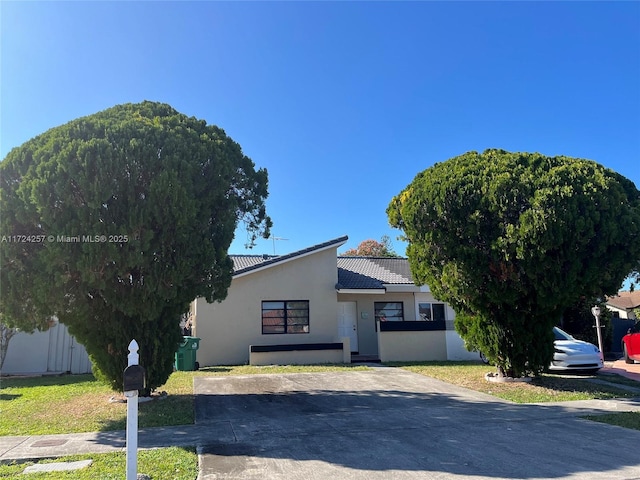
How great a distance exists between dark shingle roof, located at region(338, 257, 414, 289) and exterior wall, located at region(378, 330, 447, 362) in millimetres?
2554

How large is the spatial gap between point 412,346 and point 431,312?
12.4ft

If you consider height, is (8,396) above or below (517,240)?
below

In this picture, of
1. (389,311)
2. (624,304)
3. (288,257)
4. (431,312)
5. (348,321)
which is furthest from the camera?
(624,304)

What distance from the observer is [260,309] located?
1848cm

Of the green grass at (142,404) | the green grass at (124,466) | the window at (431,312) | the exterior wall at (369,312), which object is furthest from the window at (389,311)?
the green grass at (124,466)

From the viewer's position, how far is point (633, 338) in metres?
16.3

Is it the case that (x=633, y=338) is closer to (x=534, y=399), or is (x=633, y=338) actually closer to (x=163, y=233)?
(x=534, y=399)

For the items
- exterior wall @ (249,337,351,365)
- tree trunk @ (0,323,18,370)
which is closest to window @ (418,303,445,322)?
exterior wall @ (249,337,351,365)

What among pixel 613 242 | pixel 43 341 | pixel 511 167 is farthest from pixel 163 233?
pixel 43 341

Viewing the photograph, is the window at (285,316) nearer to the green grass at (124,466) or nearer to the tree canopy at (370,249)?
the green grass at (124,466)

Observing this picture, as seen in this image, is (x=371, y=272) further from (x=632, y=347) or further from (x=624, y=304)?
(x=624, y=304)

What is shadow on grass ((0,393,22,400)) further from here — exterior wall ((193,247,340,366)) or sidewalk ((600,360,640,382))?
sidewalk ((600,360,640,382))

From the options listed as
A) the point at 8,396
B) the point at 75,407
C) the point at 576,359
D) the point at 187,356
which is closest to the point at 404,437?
the point at 75,407

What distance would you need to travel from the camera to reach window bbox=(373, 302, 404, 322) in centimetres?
2070
